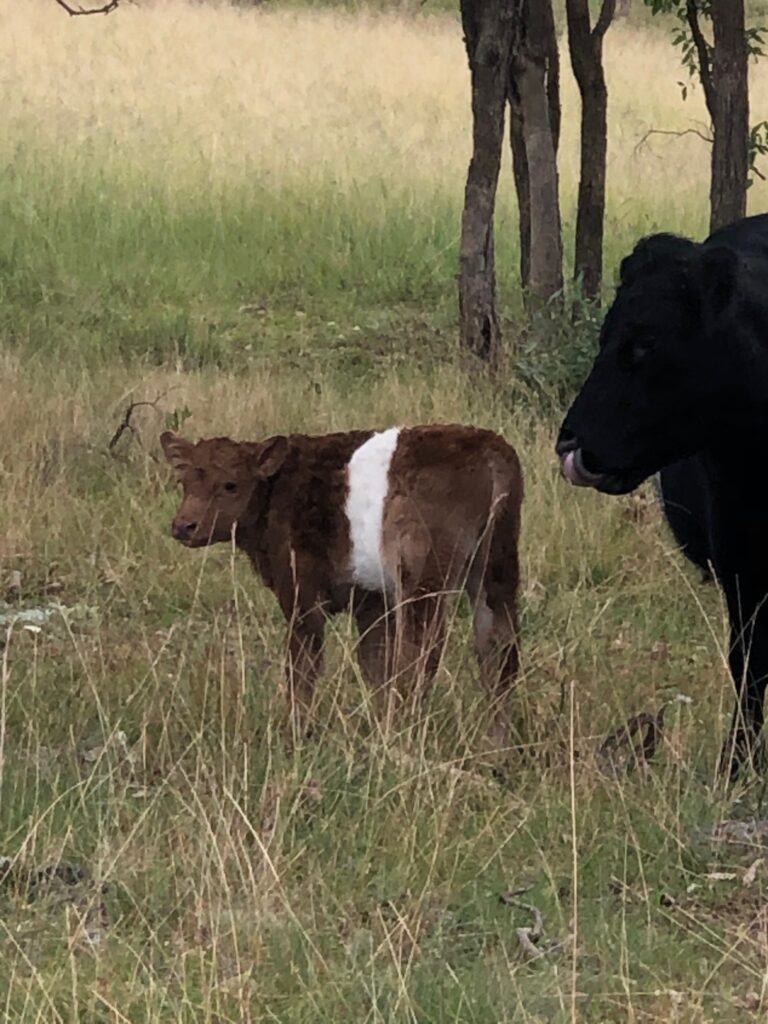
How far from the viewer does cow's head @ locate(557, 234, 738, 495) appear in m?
4.02

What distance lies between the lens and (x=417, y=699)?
442 centimetres

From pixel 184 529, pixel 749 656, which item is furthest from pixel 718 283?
pixel 184 529

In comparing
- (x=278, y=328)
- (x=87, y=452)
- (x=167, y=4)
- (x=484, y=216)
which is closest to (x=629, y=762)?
(x=87, y=452)

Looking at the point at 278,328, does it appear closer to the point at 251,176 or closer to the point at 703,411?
the point at 251,176

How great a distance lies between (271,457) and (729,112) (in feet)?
15.6

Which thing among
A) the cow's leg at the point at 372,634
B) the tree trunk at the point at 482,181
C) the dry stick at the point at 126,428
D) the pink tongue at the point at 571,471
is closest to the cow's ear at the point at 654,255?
the pink tongue at the point at 571,471

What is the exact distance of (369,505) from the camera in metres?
4.74

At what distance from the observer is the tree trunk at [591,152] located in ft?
34.5

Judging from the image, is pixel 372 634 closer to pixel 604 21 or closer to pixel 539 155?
pixel 539 155

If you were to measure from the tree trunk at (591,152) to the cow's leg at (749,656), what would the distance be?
6.14 meters

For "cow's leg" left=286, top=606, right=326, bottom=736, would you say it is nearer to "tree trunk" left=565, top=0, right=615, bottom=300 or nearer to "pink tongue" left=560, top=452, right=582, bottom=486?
"pink tongue" left=560, top=452, right=582, bottom=486

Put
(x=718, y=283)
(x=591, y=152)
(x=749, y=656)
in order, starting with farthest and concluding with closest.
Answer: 1. (x=591, y=152)
2. (x=749, y=656)
3. (x=718, y=283)

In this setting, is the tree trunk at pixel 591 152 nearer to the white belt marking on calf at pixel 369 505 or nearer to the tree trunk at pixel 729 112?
the tree trunk at pixel 729 112

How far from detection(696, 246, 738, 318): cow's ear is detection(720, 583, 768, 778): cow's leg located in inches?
33.5
